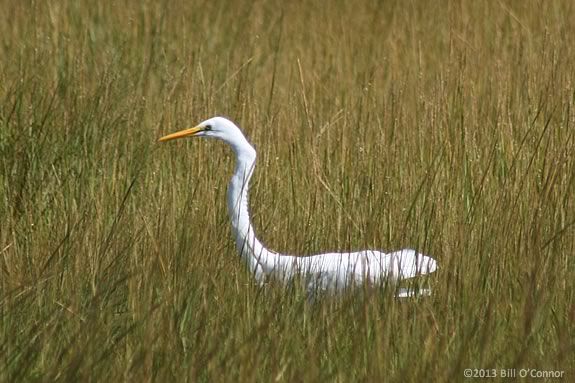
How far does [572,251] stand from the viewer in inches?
139

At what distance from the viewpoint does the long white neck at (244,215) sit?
3754 millimetres

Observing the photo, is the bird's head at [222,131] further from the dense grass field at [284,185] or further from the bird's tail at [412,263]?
the bird's tail at [412,263]

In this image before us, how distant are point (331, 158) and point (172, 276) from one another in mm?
1388

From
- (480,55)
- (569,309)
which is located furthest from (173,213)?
(480,55)

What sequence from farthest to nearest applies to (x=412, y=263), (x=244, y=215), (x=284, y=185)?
1. (x=284, y=185)
2. (x=244, y=215)
3. (x=412, y=263)

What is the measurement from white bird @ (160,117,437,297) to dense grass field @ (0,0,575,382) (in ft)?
0.19

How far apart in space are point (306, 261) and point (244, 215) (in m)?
0.29

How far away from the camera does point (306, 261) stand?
3.60 m
